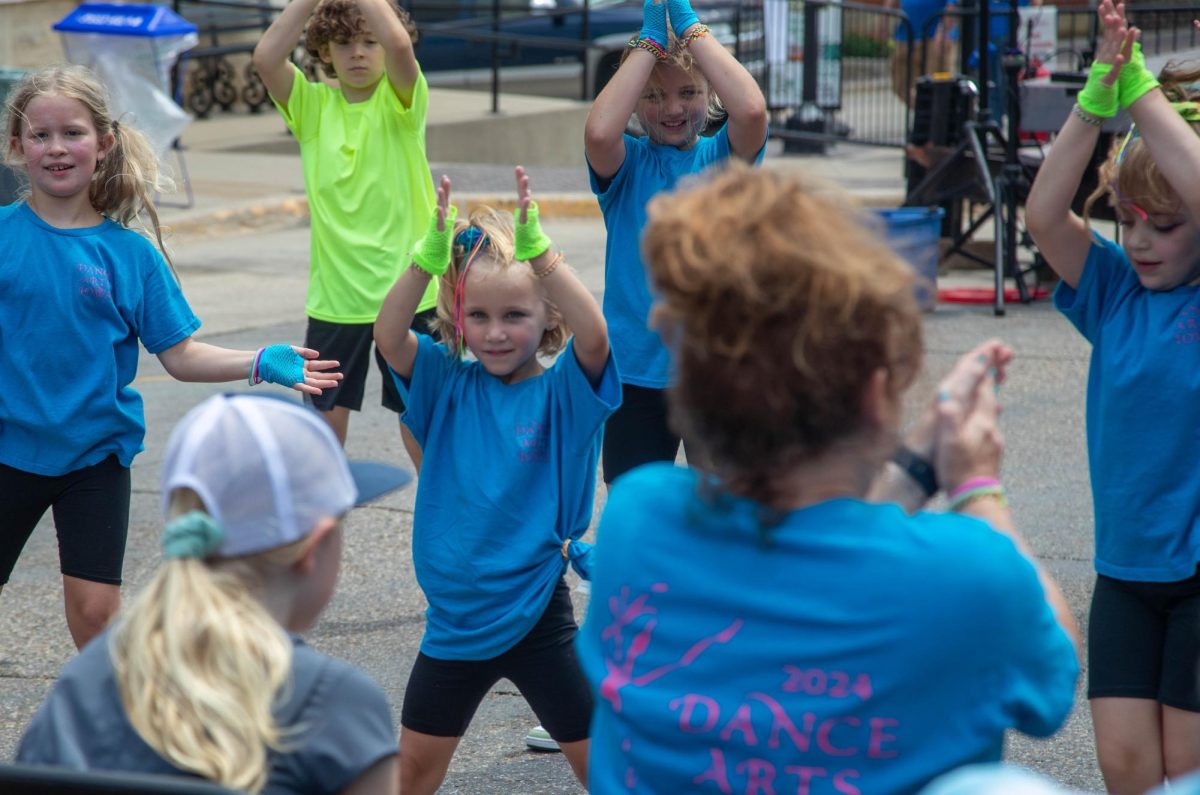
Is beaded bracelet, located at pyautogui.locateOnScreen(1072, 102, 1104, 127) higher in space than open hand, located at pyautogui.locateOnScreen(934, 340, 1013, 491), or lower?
higher

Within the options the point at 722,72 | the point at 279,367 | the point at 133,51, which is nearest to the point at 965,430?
the point at 279,367

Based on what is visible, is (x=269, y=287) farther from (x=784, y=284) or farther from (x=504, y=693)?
(x=784, y=284)

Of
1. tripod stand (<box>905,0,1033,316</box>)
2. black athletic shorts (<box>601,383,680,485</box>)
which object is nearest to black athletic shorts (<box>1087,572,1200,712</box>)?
black athletic shorts (<box>601,383,680,485</box>)

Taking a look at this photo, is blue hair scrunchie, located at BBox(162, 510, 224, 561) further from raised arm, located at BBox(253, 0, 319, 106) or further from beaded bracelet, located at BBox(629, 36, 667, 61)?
raised arm, located at BBox(253, 0, 319, 106)

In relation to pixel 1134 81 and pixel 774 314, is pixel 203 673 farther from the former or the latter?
pixel 1134 81

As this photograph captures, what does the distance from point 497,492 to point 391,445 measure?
377 cm

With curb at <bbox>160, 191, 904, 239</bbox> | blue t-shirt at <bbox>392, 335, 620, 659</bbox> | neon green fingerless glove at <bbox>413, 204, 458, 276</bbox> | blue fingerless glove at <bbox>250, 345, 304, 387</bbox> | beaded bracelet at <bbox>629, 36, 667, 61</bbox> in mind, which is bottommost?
curb at <bbox>160, 191, 904, 239</bbox>

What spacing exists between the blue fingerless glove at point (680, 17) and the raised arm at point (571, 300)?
3.80 feet

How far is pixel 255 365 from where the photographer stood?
3500mm

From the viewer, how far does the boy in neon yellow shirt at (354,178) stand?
5238mm

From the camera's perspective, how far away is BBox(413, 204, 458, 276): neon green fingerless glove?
310 centimetres

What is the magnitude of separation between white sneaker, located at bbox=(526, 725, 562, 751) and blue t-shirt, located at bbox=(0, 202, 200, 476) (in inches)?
49.8

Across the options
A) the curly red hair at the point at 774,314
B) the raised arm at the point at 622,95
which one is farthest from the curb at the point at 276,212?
the curly red hair at the point at 774,314

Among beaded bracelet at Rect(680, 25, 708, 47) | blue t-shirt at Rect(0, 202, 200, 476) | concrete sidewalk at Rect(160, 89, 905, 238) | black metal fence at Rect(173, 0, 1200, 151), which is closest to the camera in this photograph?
blue t-shirt at Rect(0, 202, 200, 476)
